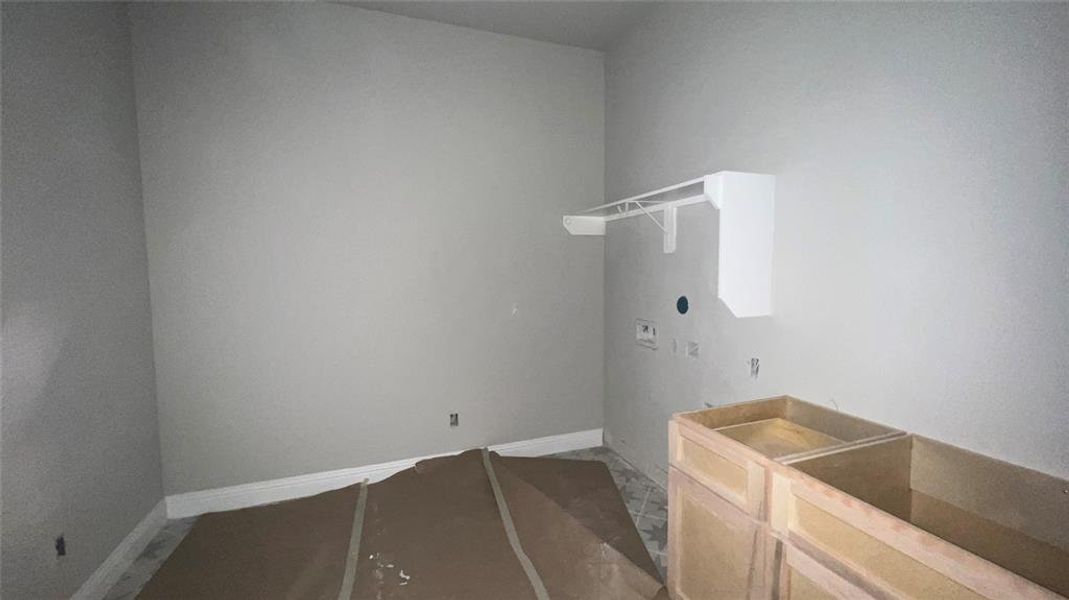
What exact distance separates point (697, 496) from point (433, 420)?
202 cm

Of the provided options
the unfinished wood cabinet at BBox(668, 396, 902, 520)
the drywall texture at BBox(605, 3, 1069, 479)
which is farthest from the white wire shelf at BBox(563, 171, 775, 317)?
the unfinished wood cabinet at BBox(668, 396, 902, 520)

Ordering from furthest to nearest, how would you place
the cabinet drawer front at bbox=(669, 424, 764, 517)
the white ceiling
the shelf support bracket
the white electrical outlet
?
1. the white electrical outlet
2. the white ceiling
3. the shelf support bracket
4. the cabinet drawer front at bbox=(669, 424, 764, 517)

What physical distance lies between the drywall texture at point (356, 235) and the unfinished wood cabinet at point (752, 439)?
1760 millimetres

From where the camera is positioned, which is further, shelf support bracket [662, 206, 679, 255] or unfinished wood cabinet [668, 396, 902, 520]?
shelf support bracket [662, 206, 679, 255]

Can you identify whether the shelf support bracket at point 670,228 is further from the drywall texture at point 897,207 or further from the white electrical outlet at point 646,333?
the white electrical outlet at point 646,333

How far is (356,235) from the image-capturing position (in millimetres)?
2906

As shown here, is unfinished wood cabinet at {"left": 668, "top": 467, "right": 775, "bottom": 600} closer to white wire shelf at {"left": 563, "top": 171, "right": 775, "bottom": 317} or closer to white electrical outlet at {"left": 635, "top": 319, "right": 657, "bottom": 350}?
white wire shelf at {"left": 563, "top": 171, "right": 775, "bottom": 317}

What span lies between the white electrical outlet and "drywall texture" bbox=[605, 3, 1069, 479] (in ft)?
1.09

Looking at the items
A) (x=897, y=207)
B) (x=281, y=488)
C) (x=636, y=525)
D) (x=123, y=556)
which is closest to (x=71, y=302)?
(x=123, y=556)

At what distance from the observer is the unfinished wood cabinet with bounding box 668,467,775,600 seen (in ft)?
4.75

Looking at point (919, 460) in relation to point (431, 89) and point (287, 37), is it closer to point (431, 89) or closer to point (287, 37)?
point (431, 89)

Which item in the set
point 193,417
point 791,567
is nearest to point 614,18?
point 791,567

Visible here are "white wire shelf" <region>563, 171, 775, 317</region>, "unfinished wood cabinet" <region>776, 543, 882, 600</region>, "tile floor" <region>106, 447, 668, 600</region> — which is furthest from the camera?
"tile floor" <region>106, 447, 668, 600</region>

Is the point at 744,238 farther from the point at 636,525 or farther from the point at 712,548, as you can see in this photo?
the point at 636,525
